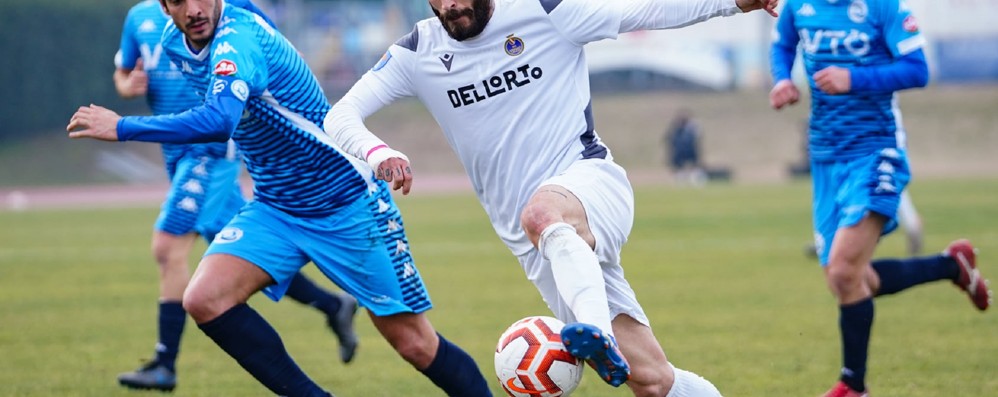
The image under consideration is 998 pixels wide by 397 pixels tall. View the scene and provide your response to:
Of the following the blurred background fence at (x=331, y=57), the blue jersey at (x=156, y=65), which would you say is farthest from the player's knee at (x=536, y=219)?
the blurred background fence at (x=331, y=57)

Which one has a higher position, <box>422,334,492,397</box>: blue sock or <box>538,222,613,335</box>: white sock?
<box>538,222,613,335</box>: white sock

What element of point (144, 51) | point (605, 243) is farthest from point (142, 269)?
point (605, 243)

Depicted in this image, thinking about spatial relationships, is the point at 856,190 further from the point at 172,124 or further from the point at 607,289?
the point at 172,124

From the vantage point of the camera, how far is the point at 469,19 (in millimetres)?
5312

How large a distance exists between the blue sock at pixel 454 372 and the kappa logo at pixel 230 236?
1017 millimetres

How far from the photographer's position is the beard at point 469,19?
5.29 m

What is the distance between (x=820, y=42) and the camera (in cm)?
691

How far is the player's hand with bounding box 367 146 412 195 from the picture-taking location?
16.1 ft

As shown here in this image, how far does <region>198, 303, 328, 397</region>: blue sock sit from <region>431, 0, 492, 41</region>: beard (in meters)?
1.50

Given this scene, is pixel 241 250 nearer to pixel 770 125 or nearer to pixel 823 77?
pixel 823 77

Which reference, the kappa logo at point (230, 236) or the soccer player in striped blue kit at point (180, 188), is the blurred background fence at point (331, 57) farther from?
the kappa logo at point (230, 236)

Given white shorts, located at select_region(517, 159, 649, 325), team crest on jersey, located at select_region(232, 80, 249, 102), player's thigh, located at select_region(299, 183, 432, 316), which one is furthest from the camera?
player's thigh, located at select_region(299, 183, 432, 316)

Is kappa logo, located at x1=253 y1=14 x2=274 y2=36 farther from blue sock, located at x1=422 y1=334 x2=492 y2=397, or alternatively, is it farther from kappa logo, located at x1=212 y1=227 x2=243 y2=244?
blue sock, located at x1=422 y1=334 x2=492 y2=397

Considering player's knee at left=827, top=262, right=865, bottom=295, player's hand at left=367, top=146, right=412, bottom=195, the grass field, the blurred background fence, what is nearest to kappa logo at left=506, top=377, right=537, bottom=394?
player's hand at left=367, top=146, right=412, bottom=195
